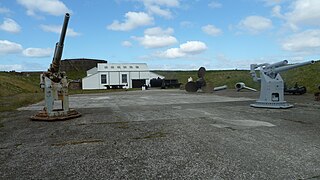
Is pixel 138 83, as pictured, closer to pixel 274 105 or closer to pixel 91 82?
pixel 91 82

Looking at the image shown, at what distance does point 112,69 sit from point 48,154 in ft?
157

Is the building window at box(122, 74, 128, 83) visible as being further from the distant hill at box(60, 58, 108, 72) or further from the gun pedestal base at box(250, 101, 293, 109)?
the distant hill at box(60, 58, 108, 72)

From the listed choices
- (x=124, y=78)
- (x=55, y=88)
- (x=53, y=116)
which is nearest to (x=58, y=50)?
(x=55, y=88)

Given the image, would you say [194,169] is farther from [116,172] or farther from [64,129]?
[64,129]

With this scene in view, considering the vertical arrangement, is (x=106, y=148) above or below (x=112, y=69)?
below

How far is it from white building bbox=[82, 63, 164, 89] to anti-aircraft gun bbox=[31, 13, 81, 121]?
39.3 metres

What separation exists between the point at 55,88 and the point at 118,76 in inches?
1672

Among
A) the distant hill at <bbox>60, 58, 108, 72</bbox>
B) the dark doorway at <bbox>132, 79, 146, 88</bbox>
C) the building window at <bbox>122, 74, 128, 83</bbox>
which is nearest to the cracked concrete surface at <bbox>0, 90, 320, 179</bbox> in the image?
the building window at <bbox>122, 74, 128, 83</bbox>

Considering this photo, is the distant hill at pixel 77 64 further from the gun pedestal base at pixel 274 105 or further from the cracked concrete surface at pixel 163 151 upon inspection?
the cracked concrete surface at pixel 163 151

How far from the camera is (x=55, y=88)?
9.38 metres

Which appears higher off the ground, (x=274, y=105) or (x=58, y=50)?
(x=58, y=50)

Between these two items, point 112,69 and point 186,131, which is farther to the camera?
point 112,69

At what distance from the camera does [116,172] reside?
149 inches

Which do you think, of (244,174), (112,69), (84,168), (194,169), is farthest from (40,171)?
(112,69)
